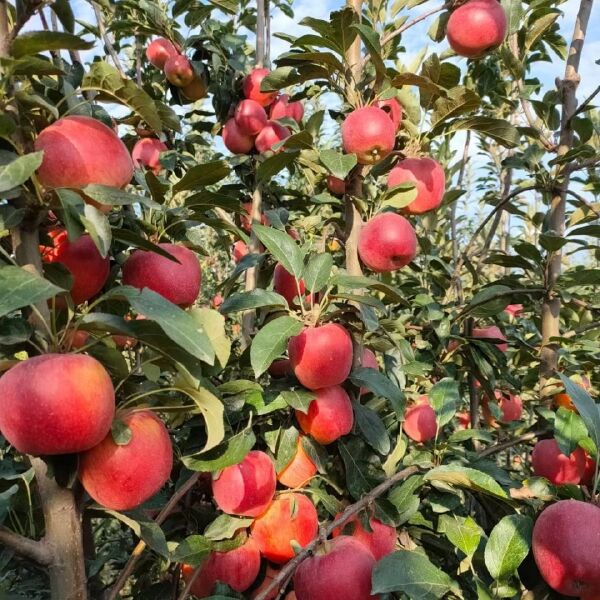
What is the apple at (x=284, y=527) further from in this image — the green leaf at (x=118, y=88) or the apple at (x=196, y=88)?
the apple at (x=196, y=88)

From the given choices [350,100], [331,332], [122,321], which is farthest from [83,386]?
[350,100]

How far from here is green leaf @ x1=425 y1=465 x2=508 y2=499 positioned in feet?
2.88

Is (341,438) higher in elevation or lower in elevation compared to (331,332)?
lower

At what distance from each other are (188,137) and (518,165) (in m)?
1.07

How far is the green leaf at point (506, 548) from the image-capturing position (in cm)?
89

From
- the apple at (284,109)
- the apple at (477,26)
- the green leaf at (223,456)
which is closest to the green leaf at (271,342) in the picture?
the green leaf at (223,456)

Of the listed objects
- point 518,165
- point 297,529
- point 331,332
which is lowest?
point 297,529

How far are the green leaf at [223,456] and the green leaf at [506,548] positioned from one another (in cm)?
41

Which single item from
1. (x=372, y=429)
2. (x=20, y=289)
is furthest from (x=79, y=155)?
(x=372, y=429)

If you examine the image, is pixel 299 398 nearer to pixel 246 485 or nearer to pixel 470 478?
pixel 246 485

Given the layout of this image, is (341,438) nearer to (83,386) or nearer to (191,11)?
(83,386)

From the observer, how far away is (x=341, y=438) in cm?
116

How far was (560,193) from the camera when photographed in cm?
158

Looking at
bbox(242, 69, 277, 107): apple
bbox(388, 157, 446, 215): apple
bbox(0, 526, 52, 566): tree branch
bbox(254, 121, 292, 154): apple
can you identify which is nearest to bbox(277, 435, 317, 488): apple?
bbox(0, 526, 52, 566): tree branch
